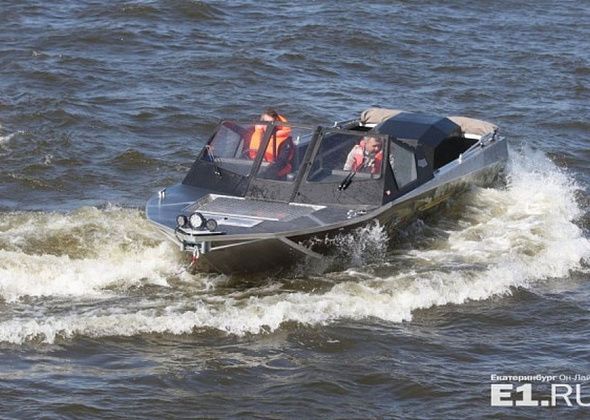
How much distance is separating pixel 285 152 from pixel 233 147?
26.2 inches

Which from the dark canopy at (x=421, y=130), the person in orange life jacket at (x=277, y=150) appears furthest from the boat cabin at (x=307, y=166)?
the dark canopy at (x=421, y=130)

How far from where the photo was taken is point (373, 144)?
46.0ft

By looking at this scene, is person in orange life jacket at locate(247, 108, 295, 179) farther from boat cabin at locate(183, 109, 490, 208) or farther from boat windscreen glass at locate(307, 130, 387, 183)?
boat windscreen glass at locate(307, 130, 387, 183)

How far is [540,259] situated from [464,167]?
75.2 inches

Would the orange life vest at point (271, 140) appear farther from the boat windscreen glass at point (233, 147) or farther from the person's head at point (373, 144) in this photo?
the person's head at point (373, 144)

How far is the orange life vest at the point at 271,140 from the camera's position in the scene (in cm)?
1424

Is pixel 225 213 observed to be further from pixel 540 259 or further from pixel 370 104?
pixel 370 104

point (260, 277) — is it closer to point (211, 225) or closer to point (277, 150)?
point (211, 225)

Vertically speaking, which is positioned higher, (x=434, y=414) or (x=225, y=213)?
(x=225, y=213)

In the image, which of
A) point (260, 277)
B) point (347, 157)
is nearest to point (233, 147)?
point (347, 157)

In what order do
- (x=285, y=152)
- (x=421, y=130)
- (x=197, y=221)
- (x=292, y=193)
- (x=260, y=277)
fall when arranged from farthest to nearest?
1. (x=421, y=130)
2. (x=285, y=152)
3. (x=292, y=193)
4. (x=260, y=277)
5. (x=197, y=221)

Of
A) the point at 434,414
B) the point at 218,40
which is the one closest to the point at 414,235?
the point at 434,414

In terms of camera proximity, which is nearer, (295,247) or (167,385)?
(167,385)

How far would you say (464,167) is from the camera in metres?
15.7
